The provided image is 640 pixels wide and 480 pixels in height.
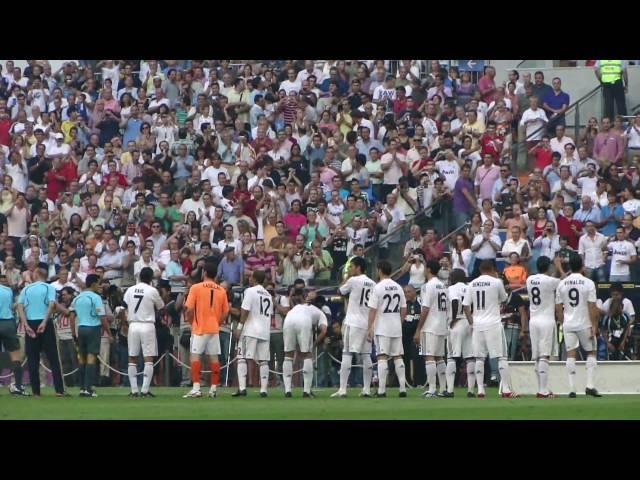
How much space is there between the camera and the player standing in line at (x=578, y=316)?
76.0 feet

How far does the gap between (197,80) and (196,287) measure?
13.5 m

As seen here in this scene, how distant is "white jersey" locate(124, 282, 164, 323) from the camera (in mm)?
24422

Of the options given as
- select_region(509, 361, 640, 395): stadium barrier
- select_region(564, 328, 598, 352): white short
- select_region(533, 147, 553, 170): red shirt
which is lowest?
select_region(509, 361, 640, 395): stadium barrier

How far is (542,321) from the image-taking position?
23.7m

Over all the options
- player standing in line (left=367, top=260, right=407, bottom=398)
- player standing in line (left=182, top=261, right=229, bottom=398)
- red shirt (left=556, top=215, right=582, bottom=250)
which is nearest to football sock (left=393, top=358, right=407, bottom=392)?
player standing in line (left=367, top=260, right=407, bottom=398)

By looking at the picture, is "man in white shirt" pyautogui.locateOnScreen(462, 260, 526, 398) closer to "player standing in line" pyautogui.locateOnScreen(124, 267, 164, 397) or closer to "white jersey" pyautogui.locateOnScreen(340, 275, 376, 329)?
"white jersey" pyautogui.locateOnScreen(340, 275, 376, 329)

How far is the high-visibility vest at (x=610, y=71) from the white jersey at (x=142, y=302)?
1359 cm

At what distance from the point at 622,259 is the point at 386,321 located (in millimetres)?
7043

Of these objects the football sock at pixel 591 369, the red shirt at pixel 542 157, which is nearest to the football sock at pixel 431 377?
the football sock at pixel 591 369

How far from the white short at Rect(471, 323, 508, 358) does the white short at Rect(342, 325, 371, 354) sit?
1967mm

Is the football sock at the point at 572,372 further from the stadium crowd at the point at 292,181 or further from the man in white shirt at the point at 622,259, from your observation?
the man in white shirt at the point at 622,259

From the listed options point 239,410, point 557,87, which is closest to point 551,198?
point 557,87

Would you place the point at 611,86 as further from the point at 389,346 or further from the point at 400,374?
the point at 400,374

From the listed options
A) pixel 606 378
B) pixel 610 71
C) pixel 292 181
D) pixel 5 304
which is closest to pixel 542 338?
pixel 606 378
